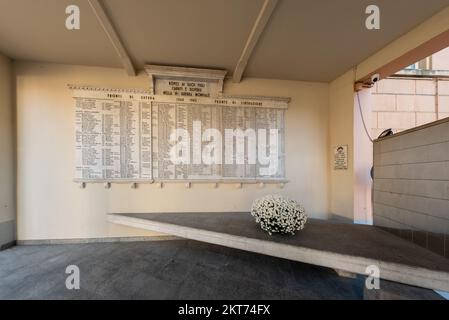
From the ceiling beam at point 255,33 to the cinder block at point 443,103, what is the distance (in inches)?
177

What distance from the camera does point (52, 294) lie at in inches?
91.0

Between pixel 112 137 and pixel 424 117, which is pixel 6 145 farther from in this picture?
pixel 424 117

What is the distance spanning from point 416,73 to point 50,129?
7632 mm

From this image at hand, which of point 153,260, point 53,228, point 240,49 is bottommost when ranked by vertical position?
point 153,260

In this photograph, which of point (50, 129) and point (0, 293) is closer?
point (0, 293)

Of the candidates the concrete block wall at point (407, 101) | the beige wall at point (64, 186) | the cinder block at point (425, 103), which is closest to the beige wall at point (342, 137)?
the concrete block wall at point (407, 101)

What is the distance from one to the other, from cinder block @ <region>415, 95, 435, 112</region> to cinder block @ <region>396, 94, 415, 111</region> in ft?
0.30

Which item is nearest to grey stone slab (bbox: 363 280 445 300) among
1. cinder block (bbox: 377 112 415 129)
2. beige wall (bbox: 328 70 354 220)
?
beige wall (bbox: 328 70 354 220)

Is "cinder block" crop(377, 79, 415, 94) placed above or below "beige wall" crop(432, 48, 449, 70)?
below

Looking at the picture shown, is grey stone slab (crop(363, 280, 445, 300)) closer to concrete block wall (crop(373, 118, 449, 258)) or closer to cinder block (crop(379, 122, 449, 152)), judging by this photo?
concrete block wall (crop(373, 118, 449, 258))

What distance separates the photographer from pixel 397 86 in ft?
14.5

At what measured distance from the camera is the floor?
7.65ft

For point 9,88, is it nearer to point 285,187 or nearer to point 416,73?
point 285,187

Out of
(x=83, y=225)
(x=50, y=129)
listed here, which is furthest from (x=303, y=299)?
(x=50, y=129)
